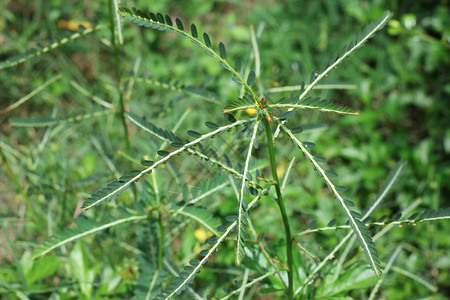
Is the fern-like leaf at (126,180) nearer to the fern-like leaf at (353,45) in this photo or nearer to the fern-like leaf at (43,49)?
the fern-like leaf at (353,45)

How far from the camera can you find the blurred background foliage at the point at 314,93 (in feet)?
6.12

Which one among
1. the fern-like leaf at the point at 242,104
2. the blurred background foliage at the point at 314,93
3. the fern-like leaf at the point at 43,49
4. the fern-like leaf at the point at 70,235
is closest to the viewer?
the fern-like leaf at the point at 242,104

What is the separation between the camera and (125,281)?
→ 1.23m

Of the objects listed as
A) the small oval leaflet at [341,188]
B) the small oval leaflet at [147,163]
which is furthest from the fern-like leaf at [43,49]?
the small oval leaflet at [341,188]

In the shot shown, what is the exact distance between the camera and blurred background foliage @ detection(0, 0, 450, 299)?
1866 mm

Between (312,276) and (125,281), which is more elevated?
(312,276)

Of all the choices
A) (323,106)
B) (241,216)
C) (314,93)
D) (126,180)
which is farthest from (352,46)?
(314,93)

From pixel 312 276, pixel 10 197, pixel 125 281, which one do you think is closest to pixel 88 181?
pixel 125 281

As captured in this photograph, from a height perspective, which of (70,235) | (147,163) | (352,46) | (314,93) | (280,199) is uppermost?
(352,46)

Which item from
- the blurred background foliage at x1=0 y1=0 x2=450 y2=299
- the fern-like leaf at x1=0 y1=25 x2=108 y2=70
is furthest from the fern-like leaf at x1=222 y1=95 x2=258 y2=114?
the blurred background foliage at x1=0 y1=0 x2=450 y2=299

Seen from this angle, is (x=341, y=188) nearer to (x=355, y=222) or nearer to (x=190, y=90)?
(x=355, y=222)

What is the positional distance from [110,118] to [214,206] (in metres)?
1.20

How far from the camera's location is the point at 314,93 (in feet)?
7.58

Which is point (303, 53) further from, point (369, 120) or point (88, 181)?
point (88, 181)
